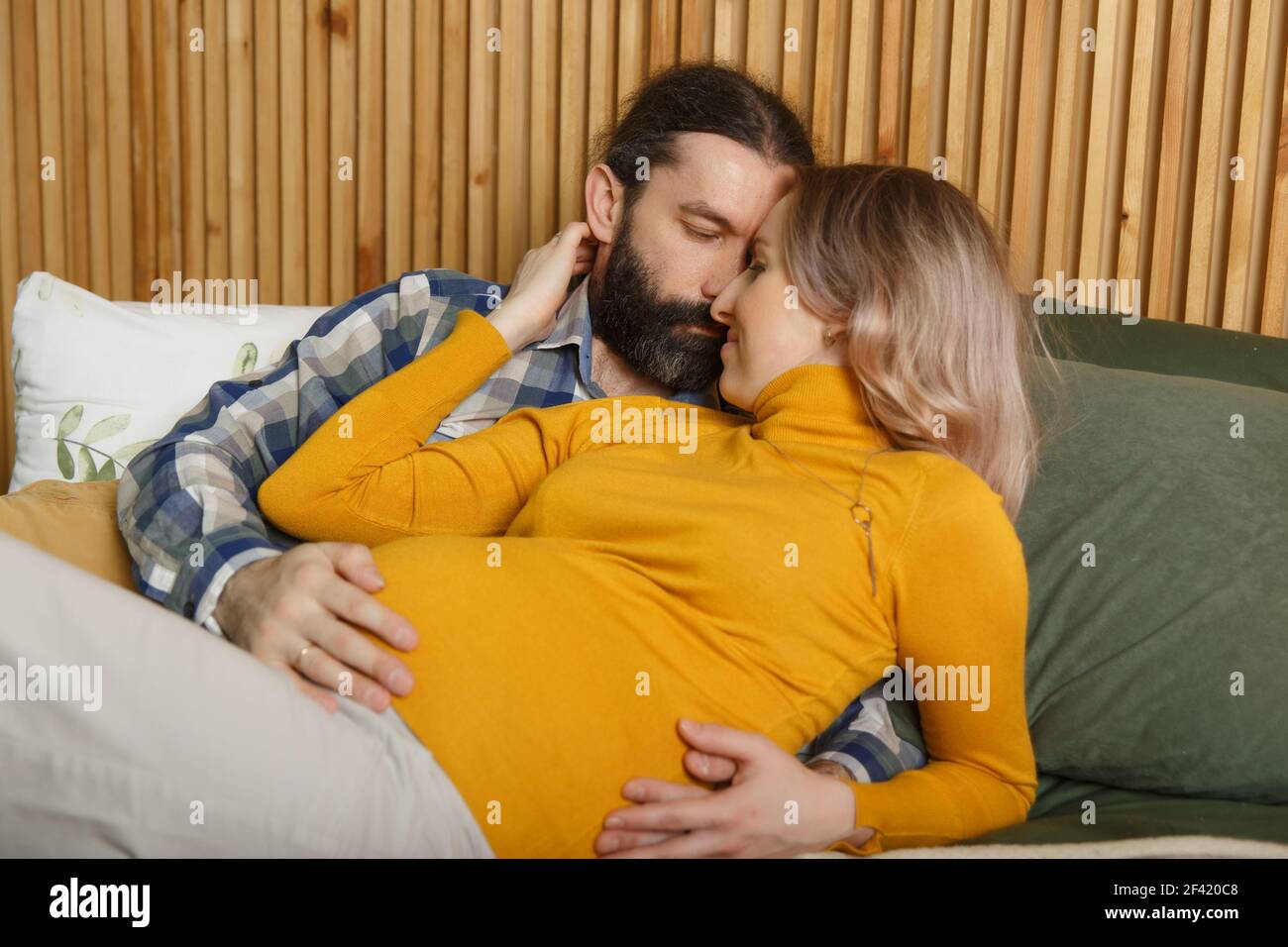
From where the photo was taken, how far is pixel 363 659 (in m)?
0.92

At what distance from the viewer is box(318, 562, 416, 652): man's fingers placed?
0.93 meters

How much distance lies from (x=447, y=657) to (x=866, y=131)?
4.35ft

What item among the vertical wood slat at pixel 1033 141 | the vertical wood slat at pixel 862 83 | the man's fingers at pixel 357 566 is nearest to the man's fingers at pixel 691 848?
the man's fingers at pixel 357 566

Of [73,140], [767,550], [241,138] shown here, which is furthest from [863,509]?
[73,140]

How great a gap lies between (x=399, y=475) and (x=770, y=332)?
46cm

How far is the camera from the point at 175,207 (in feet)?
7.51

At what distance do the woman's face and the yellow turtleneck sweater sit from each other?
0.16 ft

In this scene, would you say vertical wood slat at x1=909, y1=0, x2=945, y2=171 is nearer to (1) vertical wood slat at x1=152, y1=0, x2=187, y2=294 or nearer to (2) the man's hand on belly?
(2) the man's hand on belly

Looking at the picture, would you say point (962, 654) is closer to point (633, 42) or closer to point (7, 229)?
point (633, 42)

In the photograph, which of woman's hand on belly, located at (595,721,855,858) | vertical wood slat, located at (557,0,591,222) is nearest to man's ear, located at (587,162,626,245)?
vertical wood slat, located at (557,0,591,222)

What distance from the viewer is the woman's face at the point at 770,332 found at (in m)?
1.15

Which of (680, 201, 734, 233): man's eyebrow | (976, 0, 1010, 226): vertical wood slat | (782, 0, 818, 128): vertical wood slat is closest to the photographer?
(680, 201, 734, 233): man's eyebrow

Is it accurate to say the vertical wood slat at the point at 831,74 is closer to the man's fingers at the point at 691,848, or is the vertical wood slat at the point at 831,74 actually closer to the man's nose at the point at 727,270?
the man's nose at the point at 727,270
